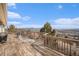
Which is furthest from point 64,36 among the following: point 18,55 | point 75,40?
point 18,55

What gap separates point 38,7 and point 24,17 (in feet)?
0.65

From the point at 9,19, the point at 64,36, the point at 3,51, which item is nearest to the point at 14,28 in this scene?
the point at 9,19

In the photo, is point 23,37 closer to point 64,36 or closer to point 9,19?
point 9,19

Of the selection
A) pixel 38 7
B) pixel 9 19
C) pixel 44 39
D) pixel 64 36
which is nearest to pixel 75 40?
pixel 64 36

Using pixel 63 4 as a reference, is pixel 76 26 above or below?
below

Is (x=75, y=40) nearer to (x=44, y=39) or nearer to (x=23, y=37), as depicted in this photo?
(x=44, y=39)

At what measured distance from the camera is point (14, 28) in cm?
287

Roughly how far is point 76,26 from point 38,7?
1.59ft

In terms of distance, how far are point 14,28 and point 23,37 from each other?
0.51ft

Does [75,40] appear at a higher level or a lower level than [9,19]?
lower

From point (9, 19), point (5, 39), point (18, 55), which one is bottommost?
point (18, 55)

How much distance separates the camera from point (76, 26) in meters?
2.84

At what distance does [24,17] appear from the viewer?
2.88 metres

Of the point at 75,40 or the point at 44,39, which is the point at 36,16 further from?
the point at 75,40
